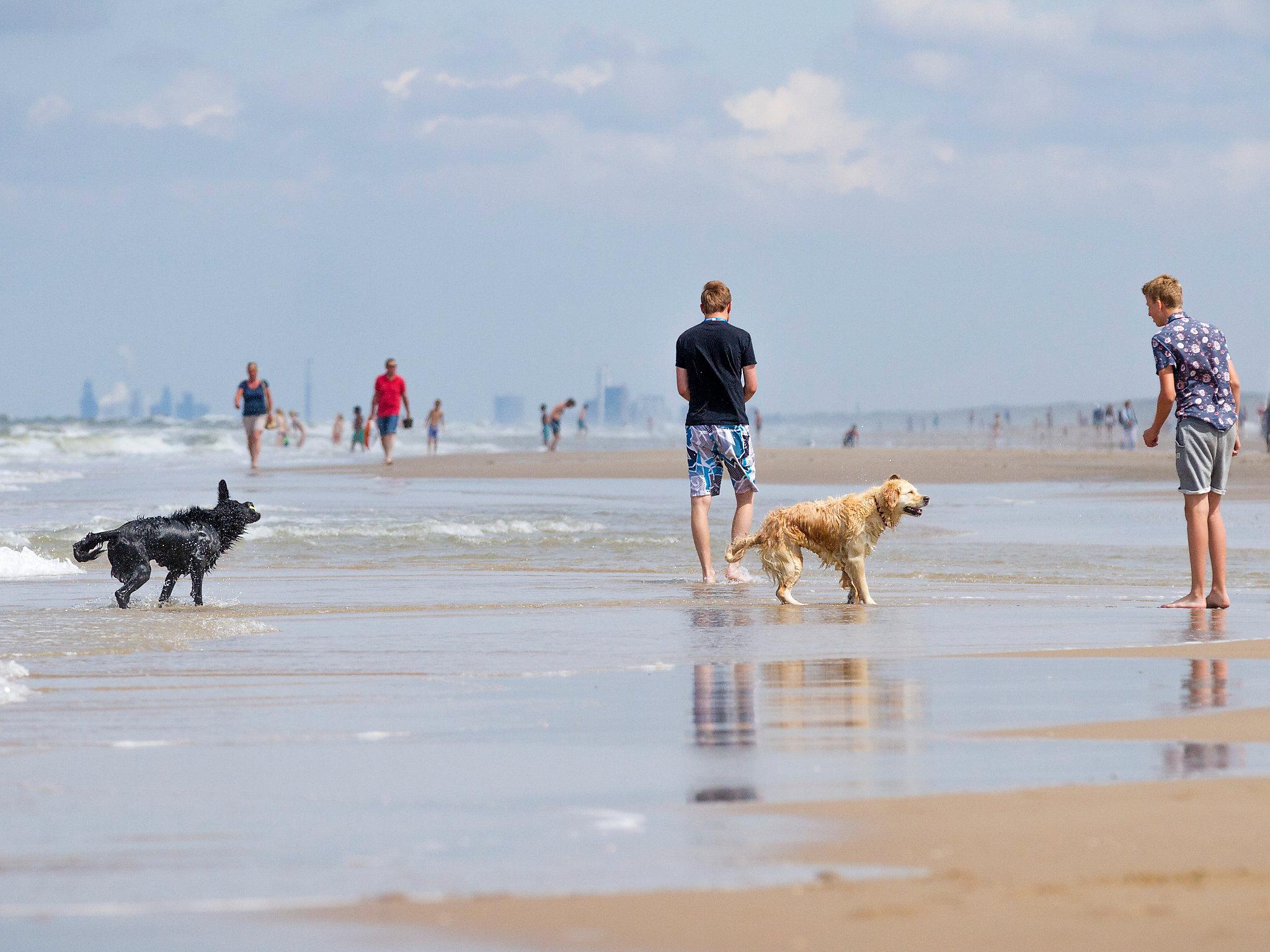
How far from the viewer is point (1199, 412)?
846 cm

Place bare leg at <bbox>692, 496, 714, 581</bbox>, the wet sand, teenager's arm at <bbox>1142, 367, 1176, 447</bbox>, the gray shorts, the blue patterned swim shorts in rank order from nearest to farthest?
the wet sand → teenager's arm at <bbox>1142, 367, 1176, 447</bbox> → the gray shorts → bare leg at <bbox>692, 496, 714, 581</bbox> → the blue patterned swim shorts

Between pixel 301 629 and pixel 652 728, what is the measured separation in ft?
10.0

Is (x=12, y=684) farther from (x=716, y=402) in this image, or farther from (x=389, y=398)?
(x=389, y=398)

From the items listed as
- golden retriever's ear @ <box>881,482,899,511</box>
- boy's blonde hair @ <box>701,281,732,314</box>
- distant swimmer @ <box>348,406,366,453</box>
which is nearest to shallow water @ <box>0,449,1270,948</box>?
golden retriever's ear @ <box>881,482,899,511</box>

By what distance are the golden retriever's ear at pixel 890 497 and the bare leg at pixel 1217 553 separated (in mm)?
1635

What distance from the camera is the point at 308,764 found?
414cm

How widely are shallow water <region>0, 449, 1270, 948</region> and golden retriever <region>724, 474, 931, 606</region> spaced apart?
241 millimetres

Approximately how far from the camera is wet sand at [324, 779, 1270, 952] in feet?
8.84

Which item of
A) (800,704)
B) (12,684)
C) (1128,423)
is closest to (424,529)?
(12,684)

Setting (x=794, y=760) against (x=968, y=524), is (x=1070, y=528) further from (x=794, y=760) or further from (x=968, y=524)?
(x=794, y=760)

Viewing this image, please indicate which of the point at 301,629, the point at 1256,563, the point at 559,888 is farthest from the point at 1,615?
the point at 1256,563

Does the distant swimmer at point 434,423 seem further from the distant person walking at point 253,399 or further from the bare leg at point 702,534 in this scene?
the bare leg at point 702,534

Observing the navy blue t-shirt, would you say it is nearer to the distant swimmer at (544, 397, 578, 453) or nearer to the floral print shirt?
the floral print shirt

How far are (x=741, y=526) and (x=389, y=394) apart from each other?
16.8 meters
